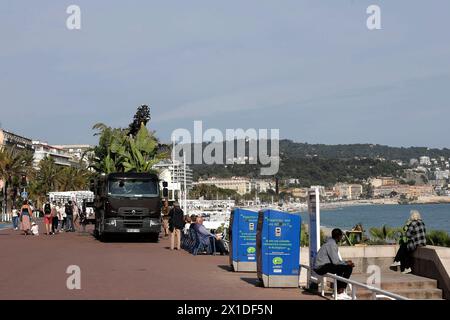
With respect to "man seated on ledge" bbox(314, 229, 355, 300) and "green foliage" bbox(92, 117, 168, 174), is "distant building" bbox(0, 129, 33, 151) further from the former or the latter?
"man seated on ledge" bbox(314, 229, 355, 300)

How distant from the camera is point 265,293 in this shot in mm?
14117

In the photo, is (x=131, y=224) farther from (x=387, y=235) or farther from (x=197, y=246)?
(x=387, y=235)

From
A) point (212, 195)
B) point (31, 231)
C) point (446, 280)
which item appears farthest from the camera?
point (212, 195)

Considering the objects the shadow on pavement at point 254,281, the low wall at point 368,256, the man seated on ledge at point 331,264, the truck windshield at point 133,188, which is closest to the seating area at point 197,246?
the truck windshield at point 133,188

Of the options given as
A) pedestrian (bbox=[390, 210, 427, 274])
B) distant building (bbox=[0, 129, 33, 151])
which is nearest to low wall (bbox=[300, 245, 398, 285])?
pedestrian (bbox=[390, 210, 427, 274])

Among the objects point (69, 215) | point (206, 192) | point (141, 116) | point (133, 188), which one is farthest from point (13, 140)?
point (133, 188)

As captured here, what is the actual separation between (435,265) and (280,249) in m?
4.05

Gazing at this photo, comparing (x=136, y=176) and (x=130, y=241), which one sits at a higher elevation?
(x=136, y=176)

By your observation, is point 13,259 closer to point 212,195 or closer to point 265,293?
point 265,293

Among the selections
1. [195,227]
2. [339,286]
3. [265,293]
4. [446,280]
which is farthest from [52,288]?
[195,227]

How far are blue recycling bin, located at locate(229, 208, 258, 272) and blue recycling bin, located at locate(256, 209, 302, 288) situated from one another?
3.63m

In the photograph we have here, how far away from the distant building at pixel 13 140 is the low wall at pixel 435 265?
12286 cm
